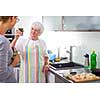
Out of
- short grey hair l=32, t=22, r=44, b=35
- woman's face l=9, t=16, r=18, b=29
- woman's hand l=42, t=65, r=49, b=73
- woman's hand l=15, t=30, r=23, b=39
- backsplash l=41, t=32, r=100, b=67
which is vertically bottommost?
woman's hand l=42, t=65, r=49, b=73

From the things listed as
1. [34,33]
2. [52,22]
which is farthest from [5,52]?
[52,22]

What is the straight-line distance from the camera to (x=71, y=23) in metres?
1.40

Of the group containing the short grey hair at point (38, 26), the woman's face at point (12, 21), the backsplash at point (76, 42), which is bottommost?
the backsplash at point (76, 42)

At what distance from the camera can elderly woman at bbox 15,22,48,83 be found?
1336 mm

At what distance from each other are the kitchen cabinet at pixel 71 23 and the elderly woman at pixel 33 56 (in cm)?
7

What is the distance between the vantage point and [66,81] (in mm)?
1346

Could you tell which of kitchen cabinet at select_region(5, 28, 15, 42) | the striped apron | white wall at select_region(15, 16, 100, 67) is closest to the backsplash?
white wall at select_region(15, 16, 100, 67)

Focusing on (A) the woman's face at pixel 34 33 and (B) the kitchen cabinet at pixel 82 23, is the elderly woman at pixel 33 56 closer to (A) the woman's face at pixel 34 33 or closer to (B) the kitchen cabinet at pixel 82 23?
(A) the woman's face at pixel 34 33

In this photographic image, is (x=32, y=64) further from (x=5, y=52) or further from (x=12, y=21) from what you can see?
(x=12, y=21)

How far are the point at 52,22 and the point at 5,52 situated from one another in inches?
15.2

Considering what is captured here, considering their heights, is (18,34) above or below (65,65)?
above

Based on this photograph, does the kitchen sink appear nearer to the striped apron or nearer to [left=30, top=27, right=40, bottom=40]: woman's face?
the striped apron

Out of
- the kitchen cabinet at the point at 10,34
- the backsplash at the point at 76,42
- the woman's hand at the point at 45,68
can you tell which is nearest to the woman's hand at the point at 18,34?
the kitchen cabinet at the point at 10,34

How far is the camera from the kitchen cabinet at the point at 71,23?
1.34 meters
